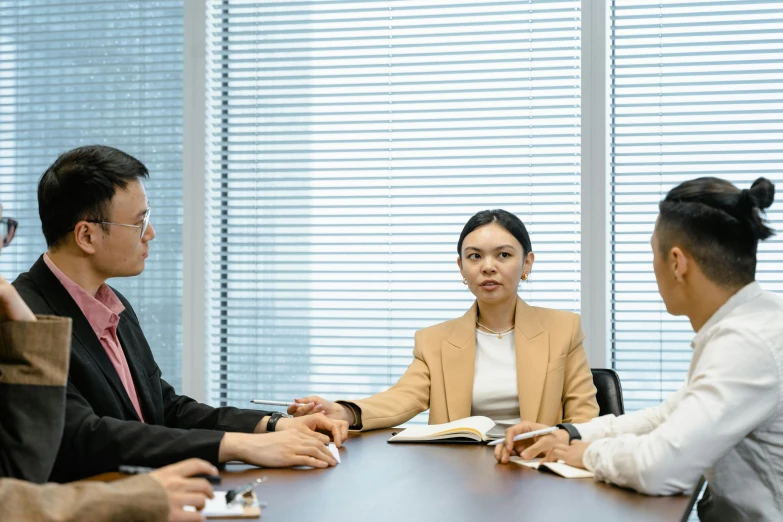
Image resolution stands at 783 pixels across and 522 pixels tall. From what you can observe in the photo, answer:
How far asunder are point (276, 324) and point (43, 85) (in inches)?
66.5

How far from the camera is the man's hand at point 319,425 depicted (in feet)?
7.38

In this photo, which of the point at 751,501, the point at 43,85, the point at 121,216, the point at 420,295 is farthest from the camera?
the point at 43,85

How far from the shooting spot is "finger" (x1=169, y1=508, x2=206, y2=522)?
1.34 m

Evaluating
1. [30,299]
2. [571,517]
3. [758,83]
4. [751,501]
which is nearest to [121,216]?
[30,299]

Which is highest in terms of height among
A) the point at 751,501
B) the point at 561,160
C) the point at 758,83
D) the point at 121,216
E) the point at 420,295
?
the point at 758,83

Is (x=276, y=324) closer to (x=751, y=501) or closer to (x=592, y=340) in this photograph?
(x=592, y=340)

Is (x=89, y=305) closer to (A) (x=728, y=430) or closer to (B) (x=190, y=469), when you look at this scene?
(B) (x=190, y=469)

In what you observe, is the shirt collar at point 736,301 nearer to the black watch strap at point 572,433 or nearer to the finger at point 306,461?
the black watch strap at point 572,433

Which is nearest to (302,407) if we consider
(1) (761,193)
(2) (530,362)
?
(2) (530,362)

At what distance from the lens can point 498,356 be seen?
2.87 m

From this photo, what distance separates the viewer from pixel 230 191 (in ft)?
13.2

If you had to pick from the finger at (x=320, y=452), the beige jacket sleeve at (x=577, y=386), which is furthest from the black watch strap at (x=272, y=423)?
the beige jacket sleeve at (x=577, y=386)

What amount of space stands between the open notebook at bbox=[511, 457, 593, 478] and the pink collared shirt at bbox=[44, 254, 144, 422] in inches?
40.9

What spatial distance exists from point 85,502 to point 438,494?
72cm
